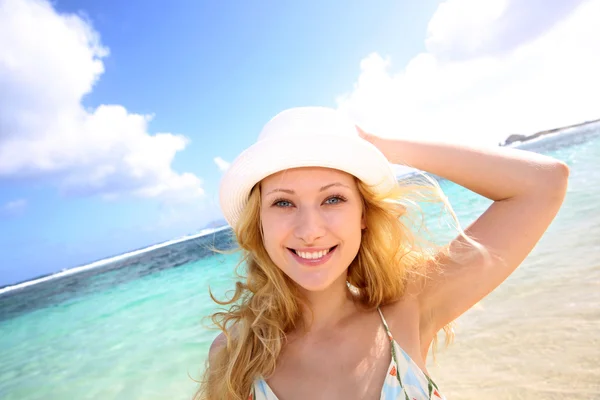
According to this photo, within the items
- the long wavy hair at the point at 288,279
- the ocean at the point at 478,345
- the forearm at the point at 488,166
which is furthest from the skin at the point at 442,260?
the ocean at the point at 478,345

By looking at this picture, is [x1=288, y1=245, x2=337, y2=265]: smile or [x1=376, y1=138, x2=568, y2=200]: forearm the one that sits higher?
[x1=376, y1=138, x2=568, y2=200]: forearm

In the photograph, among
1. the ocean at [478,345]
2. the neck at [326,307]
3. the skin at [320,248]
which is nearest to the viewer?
the skin at [320,248]

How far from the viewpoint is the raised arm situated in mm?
1885

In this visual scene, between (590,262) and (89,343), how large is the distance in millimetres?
10279

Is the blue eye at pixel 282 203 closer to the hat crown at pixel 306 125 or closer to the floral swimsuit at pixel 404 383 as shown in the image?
the hat crown at pixel 306 125

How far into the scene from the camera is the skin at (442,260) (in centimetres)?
186

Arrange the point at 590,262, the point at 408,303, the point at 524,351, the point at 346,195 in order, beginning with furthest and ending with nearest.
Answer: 1. the point at 590,262
2. the point at 524,351
3. the point at 408,303
4. the point at 346,195

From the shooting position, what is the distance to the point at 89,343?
29.0ft

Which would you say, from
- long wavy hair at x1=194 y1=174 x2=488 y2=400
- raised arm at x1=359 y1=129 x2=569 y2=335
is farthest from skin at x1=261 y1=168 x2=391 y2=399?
raised arm at x1=359 y1=129 x2=569 y2=335

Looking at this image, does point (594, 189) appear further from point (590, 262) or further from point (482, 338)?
point (482, 338)

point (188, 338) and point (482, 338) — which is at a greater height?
point (482, 338)

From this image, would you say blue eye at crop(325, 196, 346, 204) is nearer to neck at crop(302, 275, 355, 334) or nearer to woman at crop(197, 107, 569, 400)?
woman at crop(197, 107, 569, 400)

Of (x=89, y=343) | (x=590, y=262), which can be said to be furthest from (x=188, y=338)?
(x=590, y=262)

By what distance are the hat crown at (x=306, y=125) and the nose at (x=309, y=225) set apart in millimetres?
382
